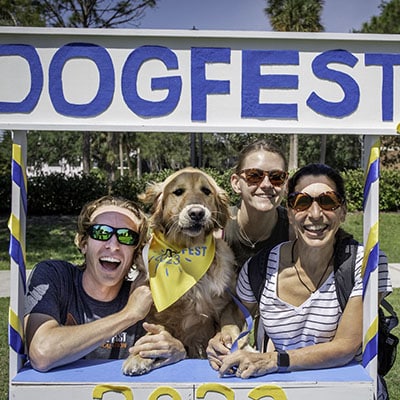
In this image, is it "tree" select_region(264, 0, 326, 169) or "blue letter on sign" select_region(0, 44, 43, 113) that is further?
"tree" select_region(264, 0, 326, 169)

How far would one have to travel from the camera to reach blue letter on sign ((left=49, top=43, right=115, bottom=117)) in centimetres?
247

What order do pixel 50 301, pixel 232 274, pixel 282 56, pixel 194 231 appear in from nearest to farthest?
pixel 282 56 < pixel 50 301 < pixel 194 231 < pixel 232 274

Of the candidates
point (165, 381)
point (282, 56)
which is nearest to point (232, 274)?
point (165, 381)

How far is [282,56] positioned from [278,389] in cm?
157

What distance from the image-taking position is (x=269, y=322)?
2867 millimetres

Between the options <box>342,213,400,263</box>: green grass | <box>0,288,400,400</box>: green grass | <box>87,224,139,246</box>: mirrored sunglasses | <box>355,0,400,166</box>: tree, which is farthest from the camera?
<box>355,0,400,166</box>: tree

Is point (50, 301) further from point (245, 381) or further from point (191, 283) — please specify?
point (245, 381)

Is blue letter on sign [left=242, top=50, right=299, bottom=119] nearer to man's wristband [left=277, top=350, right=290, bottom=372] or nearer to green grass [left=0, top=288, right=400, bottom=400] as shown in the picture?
man's wristband [left=277, top=350, right=290, bottom=372]

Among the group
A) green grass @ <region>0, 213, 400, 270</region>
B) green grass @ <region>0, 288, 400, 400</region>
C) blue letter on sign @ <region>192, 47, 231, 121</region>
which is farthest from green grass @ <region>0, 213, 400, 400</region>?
blue letter on sign @ <region>192, 47, 231, 121</region>

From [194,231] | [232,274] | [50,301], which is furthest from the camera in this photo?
[232,274]

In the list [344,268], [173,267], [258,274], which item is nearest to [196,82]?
[173,267]

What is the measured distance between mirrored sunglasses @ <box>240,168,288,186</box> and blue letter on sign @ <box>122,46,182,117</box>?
907mm

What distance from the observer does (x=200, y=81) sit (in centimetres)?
250

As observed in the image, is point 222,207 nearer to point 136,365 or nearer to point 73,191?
point 136,365
